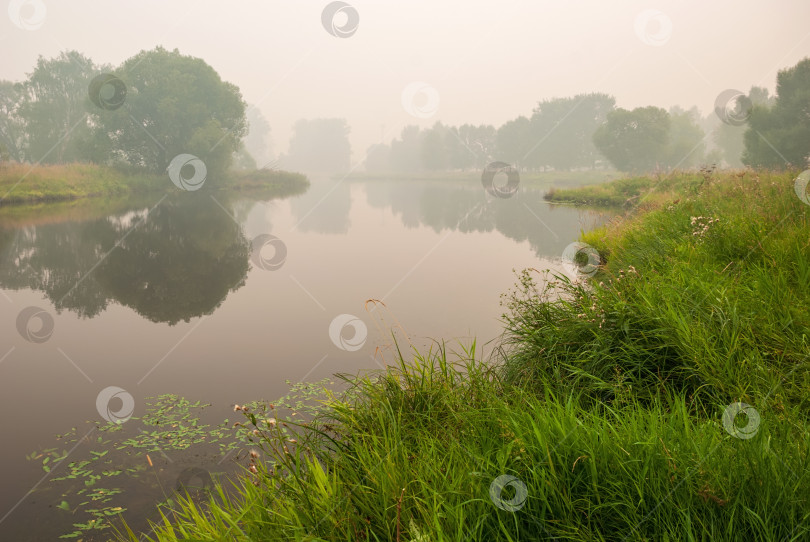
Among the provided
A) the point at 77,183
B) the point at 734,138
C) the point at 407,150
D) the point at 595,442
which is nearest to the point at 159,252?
the point at 595,442

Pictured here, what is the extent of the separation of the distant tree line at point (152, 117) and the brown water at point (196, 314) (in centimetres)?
2968

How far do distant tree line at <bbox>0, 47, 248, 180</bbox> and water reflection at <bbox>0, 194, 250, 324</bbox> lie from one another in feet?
95.8

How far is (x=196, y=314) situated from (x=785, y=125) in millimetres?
48974

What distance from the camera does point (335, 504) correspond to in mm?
2668

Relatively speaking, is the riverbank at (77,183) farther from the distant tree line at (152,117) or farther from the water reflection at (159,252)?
the water reflection at (159,252)

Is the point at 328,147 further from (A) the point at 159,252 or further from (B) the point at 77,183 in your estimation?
(A) the point at 159,252

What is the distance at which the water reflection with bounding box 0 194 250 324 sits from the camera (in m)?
9.40

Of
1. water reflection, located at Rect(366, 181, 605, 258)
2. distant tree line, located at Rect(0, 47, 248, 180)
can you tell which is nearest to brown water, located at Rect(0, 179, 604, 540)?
water reflection, located at Rect(366, 181, 605, 258)

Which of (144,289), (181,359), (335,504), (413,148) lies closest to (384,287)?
(181,359)

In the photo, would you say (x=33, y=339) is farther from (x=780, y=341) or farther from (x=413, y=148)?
(x=413, y=148)

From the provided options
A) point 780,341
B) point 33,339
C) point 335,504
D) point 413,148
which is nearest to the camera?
point 335,504

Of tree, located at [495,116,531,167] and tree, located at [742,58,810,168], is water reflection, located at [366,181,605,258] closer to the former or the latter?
tree, located at [742,58,810,168]

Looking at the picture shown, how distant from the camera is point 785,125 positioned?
39562mm

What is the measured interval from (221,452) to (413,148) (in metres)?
140
